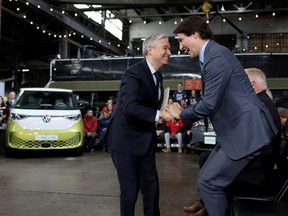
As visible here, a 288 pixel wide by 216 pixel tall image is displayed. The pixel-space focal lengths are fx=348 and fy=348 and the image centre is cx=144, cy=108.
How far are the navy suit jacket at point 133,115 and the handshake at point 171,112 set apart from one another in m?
0.13

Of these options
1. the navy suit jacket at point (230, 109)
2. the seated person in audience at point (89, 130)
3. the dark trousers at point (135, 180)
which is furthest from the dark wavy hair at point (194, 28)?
the seated person in audience at point (89, 130)

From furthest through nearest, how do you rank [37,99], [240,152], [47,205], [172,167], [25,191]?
[37,99], [172,167], [25,191], [47,205], [240,152]

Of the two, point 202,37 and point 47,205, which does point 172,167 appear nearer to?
point 47,205

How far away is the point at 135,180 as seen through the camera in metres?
2.47

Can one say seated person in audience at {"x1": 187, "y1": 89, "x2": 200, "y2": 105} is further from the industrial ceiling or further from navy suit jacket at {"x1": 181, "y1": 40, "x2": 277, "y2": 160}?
navy suit jacket at {"x1": 181, "y1": 40, "x2": 277, "y2": 160}

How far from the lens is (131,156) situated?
8.04 ft

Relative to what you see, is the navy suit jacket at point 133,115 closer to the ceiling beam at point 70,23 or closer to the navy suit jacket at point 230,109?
the navy suit jacket at point 230,109

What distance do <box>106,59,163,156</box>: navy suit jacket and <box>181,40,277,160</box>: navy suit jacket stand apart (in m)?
0.45

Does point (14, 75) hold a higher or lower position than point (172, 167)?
higher

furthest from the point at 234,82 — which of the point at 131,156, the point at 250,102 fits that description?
the point at 131,156

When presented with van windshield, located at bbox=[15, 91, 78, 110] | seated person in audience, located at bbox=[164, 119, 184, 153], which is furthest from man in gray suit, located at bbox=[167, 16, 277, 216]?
seated person in audience, located at bbox=[164, 119, 184, 153]

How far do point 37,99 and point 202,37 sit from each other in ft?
20.9

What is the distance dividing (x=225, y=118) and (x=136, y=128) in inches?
27.7

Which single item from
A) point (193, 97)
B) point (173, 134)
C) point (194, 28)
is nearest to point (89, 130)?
point (173, 134)
